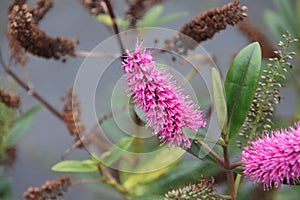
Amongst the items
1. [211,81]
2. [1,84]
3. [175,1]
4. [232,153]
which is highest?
[175,1]

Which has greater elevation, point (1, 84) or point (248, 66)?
point (1, 84)

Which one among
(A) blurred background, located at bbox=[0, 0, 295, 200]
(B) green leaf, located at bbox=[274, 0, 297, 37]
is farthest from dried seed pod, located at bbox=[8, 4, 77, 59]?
(A) blurred background, located at bbox=[0, 0, 295, 200]

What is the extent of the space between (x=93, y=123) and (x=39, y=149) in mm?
774

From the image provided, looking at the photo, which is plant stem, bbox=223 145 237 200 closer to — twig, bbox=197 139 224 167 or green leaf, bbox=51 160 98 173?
twig, bbox=197 139 224 167

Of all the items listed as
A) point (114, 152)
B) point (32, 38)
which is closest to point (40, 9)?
point (32, 38)

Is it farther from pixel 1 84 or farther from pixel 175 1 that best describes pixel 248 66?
pixel 175 1

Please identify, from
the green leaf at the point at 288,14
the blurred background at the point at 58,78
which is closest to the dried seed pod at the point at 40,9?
the green leaf at the point at 288,14

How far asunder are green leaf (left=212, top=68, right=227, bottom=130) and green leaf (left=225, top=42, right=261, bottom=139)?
0.01m

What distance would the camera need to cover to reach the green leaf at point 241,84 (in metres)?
0.58

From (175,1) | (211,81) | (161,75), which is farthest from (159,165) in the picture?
(175,1)

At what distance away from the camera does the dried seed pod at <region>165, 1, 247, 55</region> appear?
2.04ft

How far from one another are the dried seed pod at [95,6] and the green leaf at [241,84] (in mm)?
243

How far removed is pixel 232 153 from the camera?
0.80m

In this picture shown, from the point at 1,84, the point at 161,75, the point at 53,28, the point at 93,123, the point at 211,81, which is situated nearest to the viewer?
the point at 161,75
